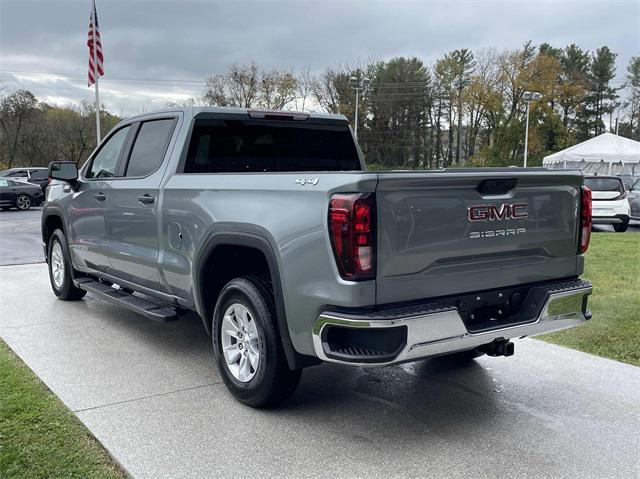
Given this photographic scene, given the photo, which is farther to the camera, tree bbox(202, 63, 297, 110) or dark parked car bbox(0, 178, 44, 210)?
tree bbox(202, 63, 297, 110)

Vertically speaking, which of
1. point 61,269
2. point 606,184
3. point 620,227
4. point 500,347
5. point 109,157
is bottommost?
point 620,227

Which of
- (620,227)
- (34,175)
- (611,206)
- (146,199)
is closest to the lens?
(146,199)

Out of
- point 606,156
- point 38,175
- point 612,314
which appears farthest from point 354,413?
point 38,175

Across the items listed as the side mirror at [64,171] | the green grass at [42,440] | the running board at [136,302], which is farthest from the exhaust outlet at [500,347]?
the side mirror at [64,171]

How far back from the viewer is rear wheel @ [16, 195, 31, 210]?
80.7ft

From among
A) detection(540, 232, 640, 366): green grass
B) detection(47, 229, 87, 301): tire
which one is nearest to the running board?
detection(47, 229, 87, 301): tire

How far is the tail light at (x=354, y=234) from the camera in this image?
9.94 ft

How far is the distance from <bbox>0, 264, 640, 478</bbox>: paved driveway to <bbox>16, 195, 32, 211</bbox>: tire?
21.3 metres

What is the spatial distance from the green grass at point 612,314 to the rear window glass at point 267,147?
266cm

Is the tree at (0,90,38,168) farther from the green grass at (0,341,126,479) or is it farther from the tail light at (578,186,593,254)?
the tail light at (578,186,593,254)

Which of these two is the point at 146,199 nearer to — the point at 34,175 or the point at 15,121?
the point at 34,175

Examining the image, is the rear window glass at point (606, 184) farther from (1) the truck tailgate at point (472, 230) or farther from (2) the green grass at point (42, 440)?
(2) the green grass at point (42, 440)

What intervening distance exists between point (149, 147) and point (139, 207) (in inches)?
23.9

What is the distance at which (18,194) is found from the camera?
24.5 m
